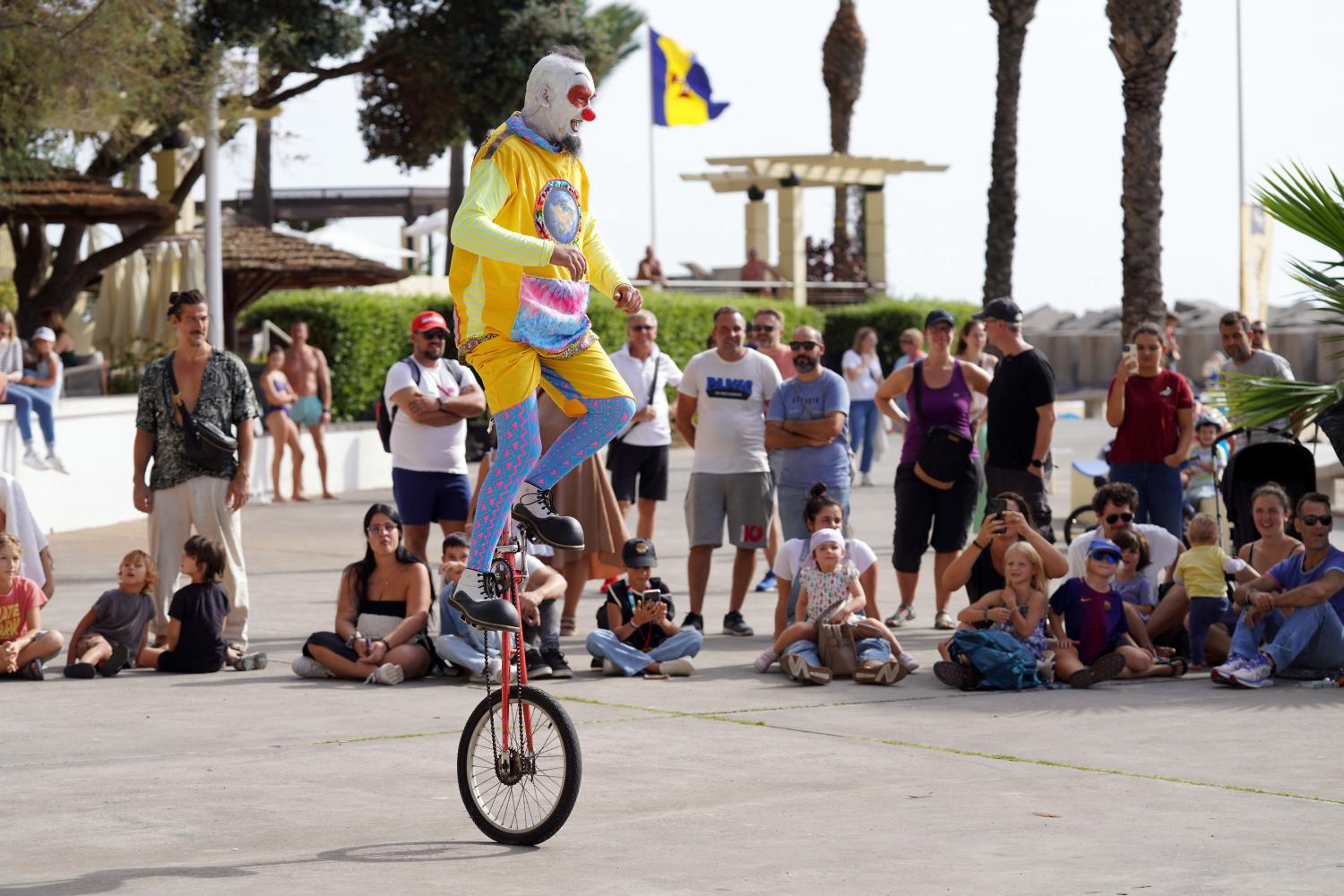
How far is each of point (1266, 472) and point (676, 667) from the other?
3927mm

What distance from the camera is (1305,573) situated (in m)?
9.66

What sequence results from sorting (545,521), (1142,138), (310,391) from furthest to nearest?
(310,391), (1142,138), (545,521)

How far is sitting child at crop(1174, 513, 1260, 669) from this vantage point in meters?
10.0

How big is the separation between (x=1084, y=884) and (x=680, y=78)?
107ft

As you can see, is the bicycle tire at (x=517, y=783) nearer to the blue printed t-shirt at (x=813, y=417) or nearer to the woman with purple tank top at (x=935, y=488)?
the blue printed t-shirt at (x=813, y=417)

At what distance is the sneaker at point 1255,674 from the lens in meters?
9.50

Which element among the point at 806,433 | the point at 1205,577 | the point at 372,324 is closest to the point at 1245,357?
the point at 1205,577

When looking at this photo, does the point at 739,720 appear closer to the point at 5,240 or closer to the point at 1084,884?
the point at 1084,884

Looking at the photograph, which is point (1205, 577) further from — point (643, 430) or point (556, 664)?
point (643, 430)

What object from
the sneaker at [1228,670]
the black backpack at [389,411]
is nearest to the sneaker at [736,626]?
the black backpack at [389,411]

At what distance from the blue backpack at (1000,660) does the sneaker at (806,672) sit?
0.70 metres

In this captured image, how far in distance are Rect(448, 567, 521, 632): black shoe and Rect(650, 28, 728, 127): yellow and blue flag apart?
31.3 m

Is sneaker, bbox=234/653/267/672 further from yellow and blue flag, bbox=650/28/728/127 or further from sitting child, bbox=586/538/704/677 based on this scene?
yellow and blue flag, bbox=650/28/728/127

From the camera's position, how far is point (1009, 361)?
11.4 meters
